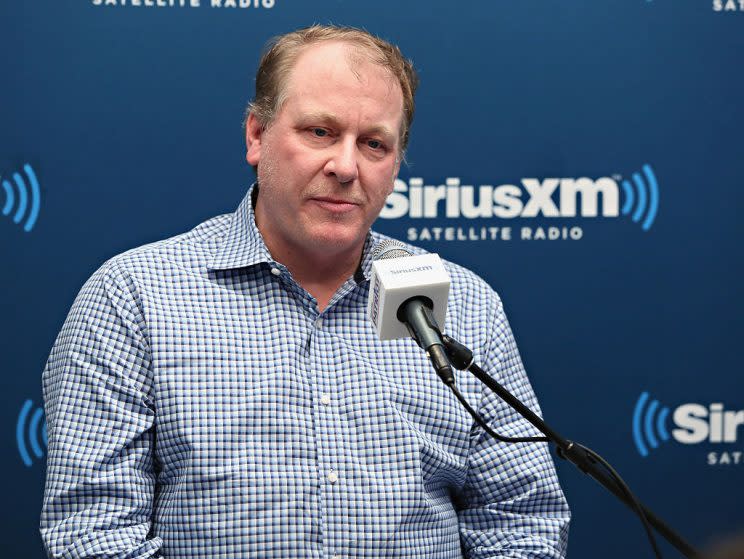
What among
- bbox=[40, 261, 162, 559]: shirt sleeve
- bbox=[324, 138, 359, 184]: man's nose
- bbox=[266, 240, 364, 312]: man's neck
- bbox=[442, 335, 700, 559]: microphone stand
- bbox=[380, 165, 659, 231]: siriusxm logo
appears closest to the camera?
bbox=[442, 335, 700, 559]: microphone stand

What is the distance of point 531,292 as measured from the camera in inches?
111

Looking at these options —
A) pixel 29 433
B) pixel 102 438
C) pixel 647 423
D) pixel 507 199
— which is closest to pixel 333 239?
pixel 102 438

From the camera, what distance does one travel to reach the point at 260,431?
1.93 metres

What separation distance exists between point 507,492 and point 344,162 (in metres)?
0.76

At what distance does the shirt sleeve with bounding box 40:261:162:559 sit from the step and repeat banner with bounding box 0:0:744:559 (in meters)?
0.78

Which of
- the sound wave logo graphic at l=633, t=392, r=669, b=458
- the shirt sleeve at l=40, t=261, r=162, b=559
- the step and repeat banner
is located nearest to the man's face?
the shirt sleeve at l=40, t=261, r=162, b=559

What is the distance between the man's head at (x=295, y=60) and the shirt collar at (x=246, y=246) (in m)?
0.20

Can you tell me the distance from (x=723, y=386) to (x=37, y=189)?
77.2 inches

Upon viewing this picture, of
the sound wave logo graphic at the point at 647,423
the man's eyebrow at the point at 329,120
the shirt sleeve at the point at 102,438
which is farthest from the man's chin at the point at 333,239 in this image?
the sound wave logo graphic at the point at 647,423

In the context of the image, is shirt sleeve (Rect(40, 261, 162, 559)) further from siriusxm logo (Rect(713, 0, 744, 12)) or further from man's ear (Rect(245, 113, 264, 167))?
siriusxm logo (Rect(713, 0, 744, 12))

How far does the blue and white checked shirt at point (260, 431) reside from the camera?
1.87 meters

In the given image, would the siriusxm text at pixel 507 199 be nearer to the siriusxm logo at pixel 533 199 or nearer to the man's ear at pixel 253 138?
the siriusxm logo at pixel 533 199

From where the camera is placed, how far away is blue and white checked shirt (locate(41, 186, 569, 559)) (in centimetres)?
187

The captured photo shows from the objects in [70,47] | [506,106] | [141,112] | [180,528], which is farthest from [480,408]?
[70,47]
